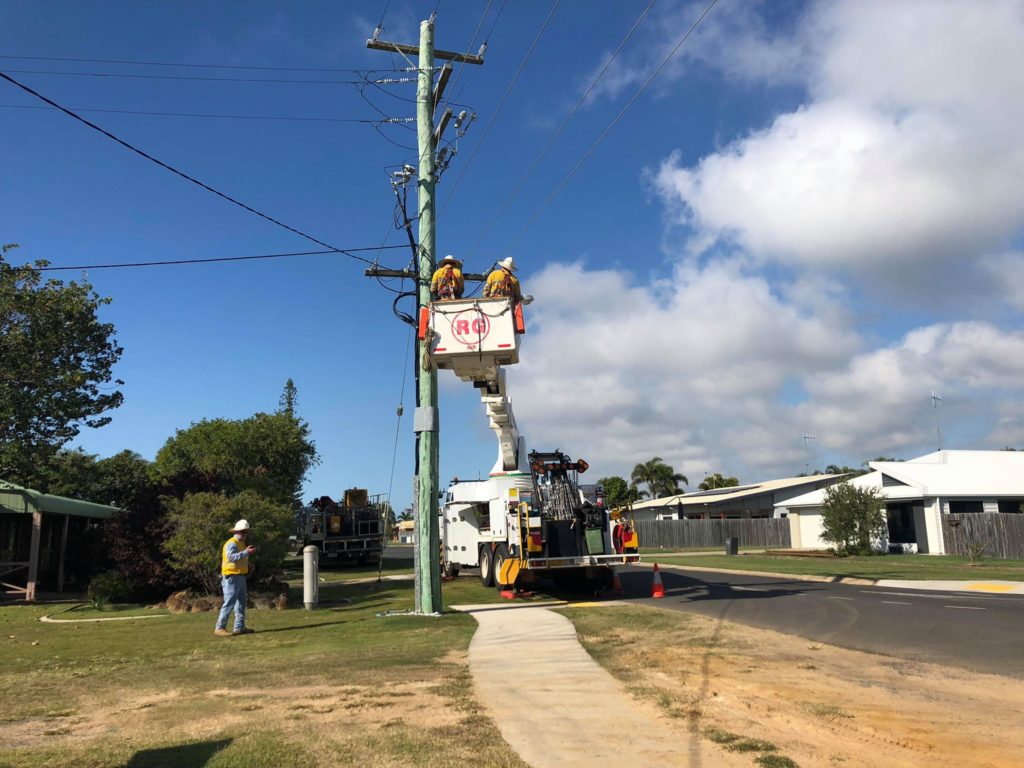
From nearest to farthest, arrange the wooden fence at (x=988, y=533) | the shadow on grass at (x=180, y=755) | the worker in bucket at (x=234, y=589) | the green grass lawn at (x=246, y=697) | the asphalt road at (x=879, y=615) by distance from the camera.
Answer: the shadow on grass at (x=180, y=755) < the green grass lawn at (x=246, y=697) < the asphalt road at (x=879, y=615) < the worker in bucket at (x=234, y=589) < the wooden fence at (x=988, y=533)

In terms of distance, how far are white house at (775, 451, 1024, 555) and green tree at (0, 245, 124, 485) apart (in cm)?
2959

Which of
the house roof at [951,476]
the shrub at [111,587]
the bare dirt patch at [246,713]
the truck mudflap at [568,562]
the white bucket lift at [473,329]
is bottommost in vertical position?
the bare dirt patch at [246,713]

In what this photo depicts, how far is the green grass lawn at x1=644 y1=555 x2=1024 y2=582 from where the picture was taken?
21.4 meters

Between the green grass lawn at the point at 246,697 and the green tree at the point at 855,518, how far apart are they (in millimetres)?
24075

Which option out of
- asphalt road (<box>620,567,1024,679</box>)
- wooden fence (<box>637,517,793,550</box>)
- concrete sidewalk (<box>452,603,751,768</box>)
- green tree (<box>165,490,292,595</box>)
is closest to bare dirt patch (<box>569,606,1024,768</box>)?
concrete sidewalk (<box>452,603,751,768</box>)

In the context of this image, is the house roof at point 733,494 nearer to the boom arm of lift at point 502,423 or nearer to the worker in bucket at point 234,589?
the boom arm of lift at point 502,423

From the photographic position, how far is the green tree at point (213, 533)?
15.7 m

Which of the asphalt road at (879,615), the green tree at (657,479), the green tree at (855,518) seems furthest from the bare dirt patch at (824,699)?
the green tree at (657,479)

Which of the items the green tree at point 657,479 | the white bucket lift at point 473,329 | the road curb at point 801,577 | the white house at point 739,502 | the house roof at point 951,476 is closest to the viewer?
the white bucket lift at point 473,329

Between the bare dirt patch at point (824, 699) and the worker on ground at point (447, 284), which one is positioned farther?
the worker on ground at point (447, 284)

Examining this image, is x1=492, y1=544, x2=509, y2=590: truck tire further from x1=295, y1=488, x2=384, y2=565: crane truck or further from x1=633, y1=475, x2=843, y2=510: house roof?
x1=633, y1=475, x2=843, y2=510: house roof

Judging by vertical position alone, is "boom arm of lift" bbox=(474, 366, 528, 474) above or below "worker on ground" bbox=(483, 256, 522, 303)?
below

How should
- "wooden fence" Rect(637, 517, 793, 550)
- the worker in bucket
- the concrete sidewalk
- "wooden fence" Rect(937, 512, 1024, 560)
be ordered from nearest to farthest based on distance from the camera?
the concrete sidewalk
the worker in bucket
"wooden fence" Rect(937, 512, 1024, 560)
"wooden fence" Rect(637, 517, 793, 550)

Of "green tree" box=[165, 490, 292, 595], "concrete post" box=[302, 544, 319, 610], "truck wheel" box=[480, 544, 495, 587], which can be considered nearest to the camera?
"concrete post" box=[302, 544, 319, 610]
